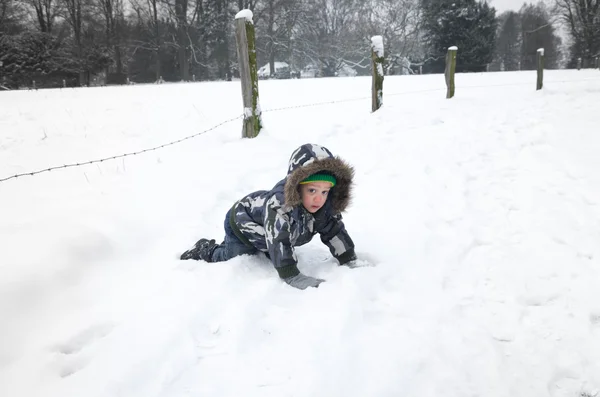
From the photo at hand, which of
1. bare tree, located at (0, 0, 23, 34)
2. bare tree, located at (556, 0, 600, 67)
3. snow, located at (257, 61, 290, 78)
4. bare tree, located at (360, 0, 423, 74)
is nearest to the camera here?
bare tree, located at (0, 0, 23, 34)

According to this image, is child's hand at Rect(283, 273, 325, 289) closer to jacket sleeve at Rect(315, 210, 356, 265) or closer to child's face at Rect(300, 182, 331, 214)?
jacket sleeve at Rect(315, 210, 356, 265)

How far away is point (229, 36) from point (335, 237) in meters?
33.2

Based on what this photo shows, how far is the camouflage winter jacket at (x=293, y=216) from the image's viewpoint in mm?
2496

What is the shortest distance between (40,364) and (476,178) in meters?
4.15

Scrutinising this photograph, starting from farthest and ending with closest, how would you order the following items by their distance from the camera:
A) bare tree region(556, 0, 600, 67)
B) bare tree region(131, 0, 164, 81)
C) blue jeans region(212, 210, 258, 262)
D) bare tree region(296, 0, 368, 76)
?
bare tree region(296, 0, 368, 76) < bare tree region(131, 0, 164, 81) < bare tree region(556, 0, 600, 67) < blue jeans region(212, 210, 258, 262)

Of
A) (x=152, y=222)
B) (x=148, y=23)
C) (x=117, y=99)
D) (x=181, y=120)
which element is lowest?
(x=152, y=222)

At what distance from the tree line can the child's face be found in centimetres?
2641

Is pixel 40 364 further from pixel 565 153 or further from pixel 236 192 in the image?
pixel 565 153

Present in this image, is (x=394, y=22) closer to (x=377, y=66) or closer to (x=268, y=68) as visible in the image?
(x=268, y=68)

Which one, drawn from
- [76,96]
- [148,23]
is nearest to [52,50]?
[148,23]

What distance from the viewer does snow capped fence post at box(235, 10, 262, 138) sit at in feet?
19.7

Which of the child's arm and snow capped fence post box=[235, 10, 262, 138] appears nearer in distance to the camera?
the child's arm

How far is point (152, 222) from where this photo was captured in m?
3.46

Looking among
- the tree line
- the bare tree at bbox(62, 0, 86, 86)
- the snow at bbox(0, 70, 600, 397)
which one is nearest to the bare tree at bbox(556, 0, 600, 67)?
the tree line
